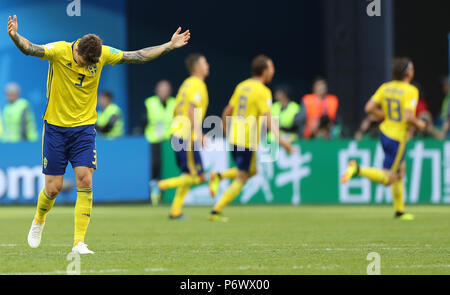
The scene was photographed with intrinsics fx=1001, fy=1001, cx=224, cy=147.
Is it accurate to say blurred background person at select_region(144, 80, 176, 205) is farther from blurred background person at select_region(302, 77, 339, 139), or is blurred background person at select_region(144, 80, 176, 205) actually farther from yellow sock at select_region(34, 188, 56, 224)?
yellow sock at select_region(34, 188, 56, 224)

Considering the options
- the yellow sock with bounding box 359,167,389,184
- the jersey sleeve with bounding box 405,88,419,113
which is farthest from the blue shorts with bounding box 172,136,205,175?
the jersey sleeve with bounding box 405,88,419,113

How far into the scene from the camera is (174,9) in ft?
77.9

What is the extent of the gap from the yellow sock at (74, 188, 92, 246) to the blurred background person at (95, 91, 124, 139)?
10.7 m

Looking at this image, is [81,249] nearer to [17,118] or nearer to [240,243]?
[240,243]

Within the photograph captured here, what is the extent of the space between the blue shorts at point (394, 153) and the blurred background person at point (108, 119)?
7.37 m

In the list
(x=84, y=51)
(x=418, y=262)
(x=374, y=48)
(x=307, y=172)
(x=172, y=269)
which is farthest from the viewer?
(x=374, y=48)

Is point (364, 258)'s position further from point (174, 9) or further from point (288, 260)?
point (174, 9)

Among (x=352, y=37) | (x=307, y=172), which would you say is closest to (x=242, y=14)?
(x=352, y=37)

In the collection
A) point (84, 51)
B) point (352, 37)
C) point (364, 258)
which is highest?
point (352, 37)

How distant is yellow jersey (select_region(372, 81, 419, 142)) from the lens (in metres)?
13.7

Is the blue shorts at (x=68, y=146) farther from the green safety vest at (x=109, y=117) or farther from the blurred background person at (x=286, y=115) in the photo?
the blurred background person at (x=286, y=115)

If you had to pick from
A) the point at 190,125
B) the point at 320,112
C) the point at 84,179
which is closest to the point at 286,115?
the point at 320,112

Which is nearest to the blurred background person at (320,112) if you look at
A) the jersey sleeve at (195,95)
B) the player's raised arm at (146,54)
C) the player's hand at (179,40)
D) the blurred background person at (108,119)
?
the blurred background person at (108,119)

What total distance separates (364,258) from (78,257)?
7.79 feet
